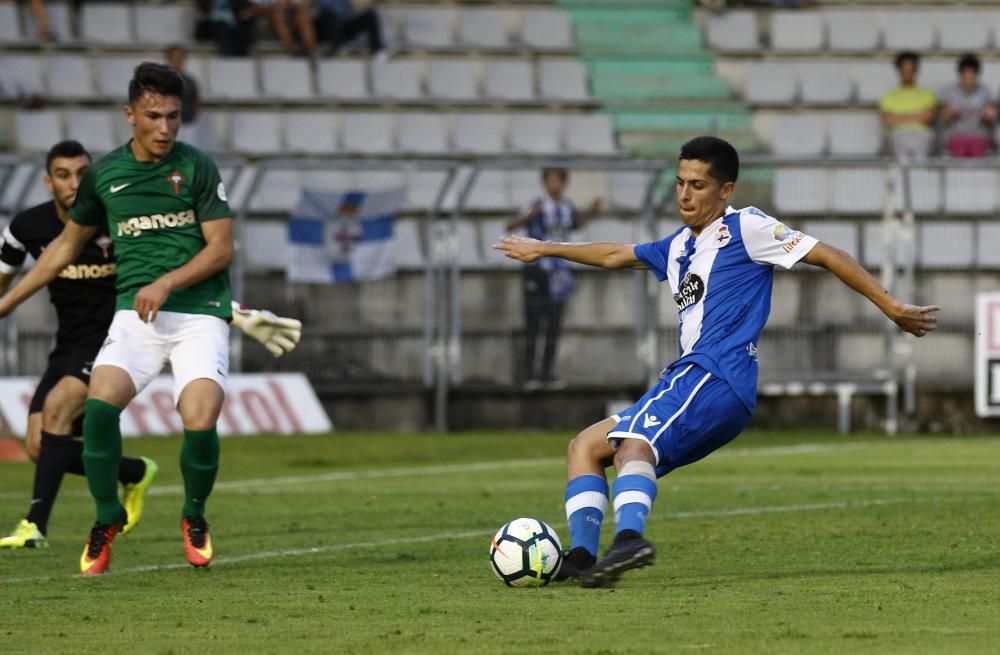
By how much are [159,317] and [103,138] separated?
1435 cm

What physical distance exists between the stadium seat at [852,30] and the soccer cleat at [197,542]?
57.9 feet

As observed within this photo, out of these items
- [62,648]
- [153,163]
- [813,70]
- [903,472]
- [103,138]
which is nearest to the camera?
[62,648]

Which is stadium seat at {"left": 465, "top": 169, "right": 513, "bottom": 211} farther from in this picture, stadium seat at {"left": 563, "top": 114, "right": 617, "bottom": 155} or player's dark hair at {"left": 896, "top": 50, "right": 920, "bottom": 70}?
player's dark hair at {"left": 896, "top": 50, "right": 920, "bottom": 70}

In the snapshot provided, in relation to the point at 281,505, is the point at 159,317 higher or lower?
higher

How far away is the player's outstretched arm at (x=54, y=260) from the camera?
29.9ft

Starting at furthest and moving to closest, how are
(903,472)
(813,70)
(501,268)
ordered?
(813,70) < (501,268) < (903,472)

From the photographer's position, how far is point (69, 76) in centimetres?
2344

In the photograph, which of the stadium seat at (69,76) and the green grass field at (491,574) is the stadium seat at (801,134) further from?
the green grass field at (491,574)

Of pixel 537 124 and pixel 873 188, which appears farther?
pixel 537 124

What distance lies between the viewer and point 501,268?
63.9 ft

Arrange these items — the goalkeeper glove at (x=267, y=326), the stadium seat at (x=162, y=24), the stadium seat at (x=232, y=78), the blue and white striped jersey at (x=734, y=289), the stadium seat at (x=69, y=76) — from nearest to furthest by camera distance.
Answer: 1. the blue and white striped jersey at (x=734, y=289)
2. the goalkeeper glove at (x=267, y=326)
3. the stadium seat at (x=69, y=76)
4. the stadium seat at (x=232, y=78)
5. the stadium seat at (x=162, y=24)

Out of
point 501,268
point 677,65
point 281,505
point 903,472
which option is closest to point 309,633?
point 281,505

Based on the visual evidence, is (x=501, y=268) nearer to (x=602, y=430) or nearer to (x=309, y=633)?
(x=602, y=430)

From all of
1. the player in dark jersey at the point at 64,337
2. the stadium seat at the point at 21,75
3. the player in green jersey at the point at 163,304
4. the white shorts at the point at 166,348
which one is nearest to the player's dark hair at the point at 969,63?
the stadium seat at the point at 21,75
